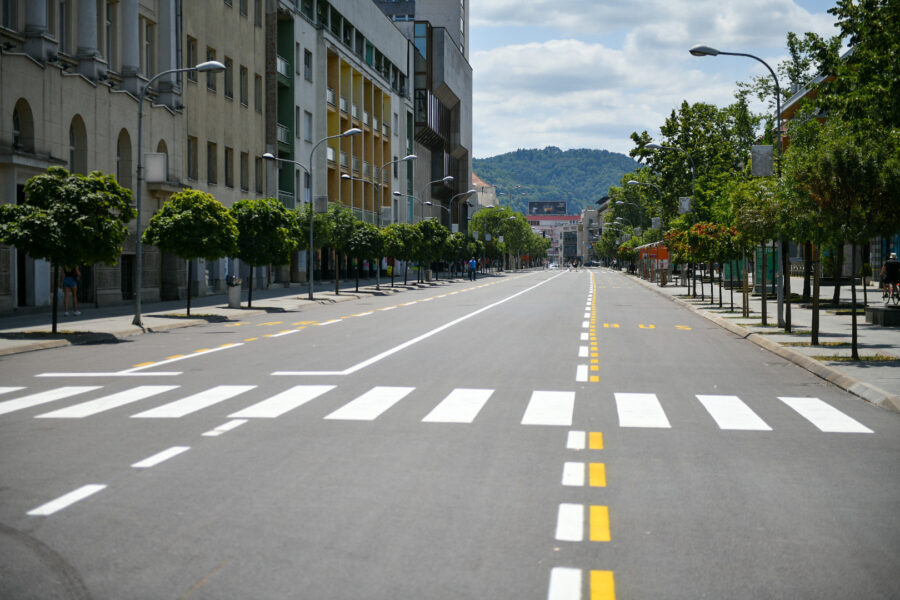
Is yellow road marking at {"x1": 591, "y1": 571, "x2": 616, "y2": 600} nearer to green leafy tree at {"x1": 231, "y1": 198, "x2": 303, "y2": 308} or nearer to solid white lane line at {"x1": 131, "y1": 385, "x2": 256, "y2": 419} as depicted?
solid white lane line at {"x1": 131, "y1": 385, "x2": 256, "y2": 419}

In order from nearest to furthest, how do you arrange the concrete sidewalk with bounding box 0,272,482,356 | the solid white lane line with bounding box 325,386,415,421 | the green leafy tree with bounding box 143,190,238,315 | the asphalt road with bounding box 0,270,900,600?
1. the asphalt road with bounding box 0,270,900,600
2. the solid white lane line with bounding box 325,386,415,421
3. the concrete sidewalk with bounding box 0,272,482,356
4. the green leafy tree with bounding box 143,190,238,315

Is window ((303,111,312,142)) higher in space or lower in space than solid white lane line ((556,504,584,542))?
higher

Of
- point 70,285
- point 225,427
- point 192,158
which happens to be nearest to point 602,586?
point 225,427

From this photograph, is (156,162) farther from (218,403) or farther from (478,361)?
(218,403)

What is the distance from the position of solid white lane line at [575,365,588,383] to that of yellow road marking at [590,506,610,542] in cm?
726

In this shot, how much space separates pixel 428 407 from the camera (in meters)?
10.9

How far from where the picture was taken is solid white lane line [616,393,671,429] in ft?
32.3

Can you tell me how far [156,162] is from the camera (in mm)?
29672

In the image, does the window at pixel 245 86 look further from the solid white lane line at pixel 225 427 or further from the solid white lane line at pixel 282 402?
the solid white lane line at pixel 225 427

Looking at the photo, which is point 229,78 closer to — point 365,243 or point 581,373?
point 365,243

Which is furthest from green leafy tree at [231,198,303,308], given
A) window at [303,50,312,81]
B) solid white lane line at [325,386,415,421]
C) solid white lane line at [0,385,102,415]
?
window at [303,50,312,81]

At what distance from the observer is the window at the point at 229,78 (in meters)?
47.8

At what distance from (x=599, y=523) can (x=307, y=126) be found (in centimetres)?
5815

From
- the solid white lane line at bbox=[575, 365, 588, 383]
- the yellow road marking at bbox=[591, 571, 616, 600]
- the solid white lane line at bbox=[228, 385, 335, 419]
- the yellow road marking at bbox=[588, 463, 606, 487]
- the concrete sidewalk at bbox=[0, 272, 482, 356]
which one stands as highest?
the yellow road marking at bbox=[591, 571, 616, 600]
